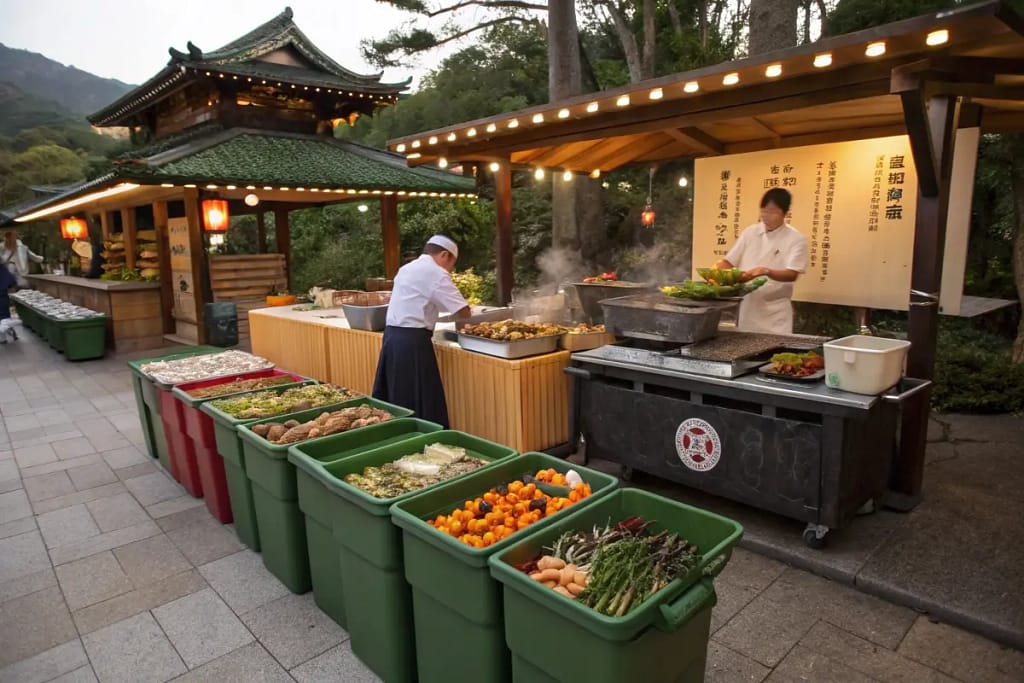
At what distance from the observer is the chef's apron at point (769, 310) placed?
5.80 meters

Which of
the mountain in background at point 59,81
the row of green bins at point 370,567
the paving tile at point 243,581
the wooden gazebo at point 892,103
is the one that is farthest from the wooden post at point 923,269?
the mountain in background at point 59,81

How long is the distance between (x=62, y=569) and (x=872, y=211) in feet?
24.8

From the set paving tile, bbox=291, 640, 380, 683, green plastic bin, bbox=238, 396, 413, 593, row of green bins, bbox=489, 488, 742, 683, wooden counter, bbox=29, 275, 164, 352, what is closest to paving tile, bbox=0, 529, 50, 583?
green plastic bin, bbox=238, 396, 413, 593

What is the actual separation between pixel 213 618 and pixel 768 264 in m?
5.23

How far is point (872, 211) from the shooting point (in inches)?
236

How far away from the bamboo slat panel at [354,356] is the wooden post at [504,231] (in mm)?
1984

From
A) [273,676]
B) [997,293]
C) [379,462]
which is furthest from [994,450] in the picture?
[997,293]

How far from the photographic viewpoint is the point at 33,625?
3.53 meters

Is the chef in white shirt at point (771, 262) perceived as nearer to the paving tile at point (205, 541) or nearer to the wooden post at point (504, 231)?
the wooden post at point (504, 231)

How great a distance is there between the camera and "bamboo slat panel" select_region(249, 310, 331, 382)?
7.72 metres

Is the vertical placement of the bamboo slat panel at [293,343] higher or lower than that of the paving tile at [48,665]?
higher

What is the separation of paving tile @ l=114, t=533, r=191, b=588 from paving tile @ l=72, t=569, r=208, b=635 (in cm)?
9

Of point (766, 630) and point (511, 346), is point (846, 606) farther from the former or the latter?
point (511, 346)

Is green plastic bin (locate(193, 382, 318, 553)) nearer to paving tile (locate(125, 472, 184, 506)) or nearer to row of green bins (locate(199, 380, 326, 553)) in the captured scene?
row of green bins (locate(199, 380, 326, 553))
